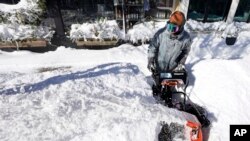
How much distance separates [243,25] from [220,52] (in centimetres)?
237

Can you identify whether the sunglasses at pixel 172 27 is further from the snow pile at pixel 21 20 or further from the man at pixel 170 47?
the snow pile at pixel 21 20

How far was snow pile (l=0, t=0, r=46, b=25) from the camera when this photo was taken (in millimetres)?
6457

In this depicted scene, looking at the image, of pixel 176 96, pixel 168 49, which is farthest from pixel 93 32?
pixel 176 96

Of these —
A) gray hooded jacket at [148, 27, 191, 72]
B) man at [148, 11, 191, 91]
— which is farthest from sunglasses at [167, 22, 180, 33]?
gray hooded jacket at [148, 27, 191, 72]

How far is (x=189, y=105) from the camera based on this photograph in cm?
381

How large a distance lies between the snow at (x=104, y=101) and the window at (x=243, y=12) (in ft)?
15.0

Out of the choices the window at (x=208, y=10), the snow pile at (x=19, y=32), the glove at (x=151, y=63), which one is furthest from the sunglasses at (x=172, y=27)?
the window at (x=208, y=10)

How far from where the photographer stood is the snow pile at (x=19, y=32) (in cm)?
640

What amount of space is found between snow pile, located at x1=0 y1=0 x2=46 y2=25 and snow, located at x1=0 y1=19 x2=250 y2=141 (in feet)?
5.56

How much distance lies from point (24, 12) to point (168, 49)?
500 cm

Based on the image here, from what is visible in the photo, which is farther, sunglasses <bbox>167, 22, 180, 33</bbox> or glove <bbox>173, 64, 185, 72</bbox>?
glove <bbox>173, 64, 185, 72</bbox>

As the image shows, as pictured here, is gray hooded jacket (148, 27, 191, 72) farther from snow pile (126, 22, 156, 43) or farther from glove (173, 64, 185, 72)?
snow pile (126, 22, 156, 43)

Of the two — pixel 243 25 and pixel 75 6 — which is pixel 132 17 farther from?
pixel 243 25

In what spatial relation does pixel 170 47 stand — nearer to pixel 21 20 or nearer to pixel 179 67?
pixel 179 67
